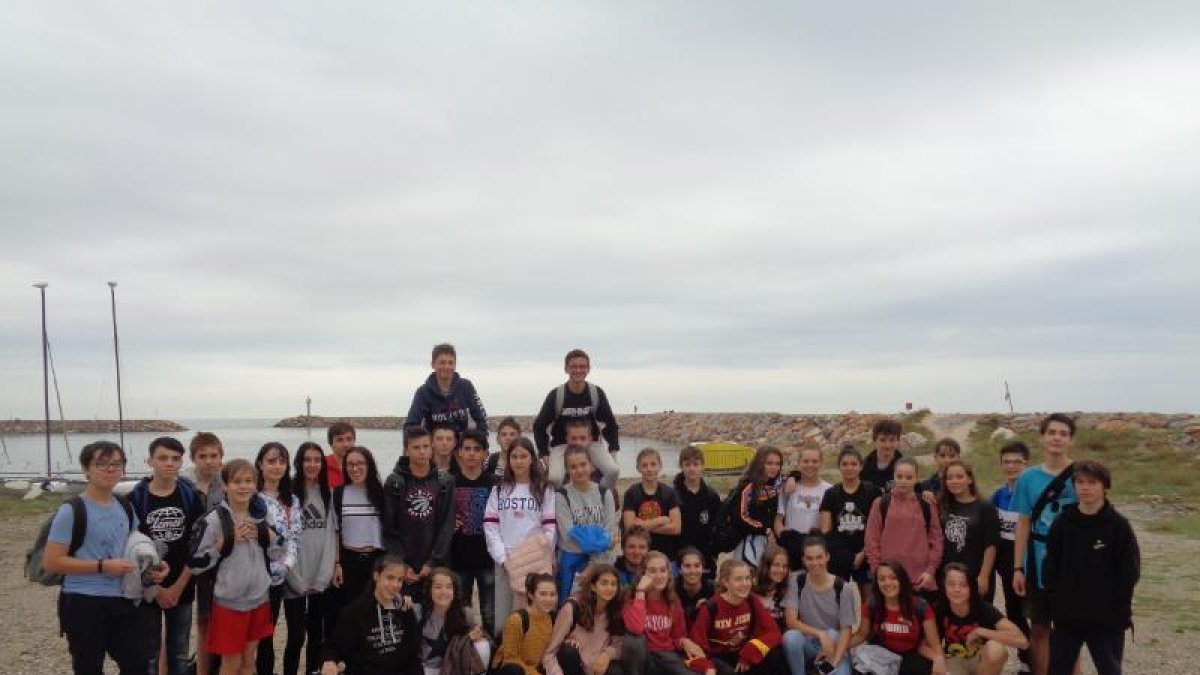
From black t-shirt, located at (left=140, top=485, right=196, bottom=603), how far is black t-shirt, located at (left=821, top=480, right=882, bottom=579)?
4567 millimetres

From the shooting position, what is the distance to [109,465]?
4871 mm

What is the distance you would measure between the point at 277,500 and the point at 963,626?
4.91 m

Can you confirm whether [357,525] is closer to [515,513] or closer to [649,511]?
[515,513]

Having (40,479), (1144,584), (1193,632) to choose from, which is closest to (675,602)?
(1193,632)

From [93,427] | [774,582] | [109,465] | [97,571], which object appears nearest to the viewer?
[97,571]

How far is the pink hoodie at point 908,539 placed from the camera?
19.7ft

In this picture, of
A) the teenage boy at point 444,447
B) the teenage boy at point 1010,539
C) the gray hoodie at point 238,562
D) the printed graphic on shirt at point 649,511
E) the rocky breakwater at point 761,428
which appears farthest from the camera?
the rocky breakwater at point 761,428

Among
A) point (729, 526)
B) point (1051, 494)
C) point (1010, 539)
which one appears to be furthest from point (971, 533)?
point (729, 526)

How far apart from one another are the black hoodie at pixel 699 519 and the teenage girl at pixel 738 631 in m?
0.76

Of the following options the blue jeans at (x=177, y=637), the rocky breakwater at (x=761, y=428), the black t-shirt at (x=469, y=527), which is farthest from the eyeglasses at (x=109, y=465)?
the rocky breakwater at (x=761, y=428)

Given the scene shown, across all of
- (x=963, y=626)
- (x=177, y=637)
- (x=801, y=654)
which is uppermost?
(x=177, y=637)

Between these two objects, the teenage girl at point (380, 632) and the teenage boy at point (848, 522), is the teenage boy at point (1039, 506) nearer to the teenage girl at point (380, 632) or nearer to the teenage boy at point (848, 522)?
the teenage boy at point (848, 522)

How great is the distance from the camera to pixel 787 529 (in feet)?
21.3

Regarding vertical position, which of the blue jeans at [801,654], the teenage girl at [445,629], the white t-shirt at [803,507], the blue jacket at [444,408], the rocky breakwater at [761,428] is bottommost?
the rocky breakwater at [761,428]
